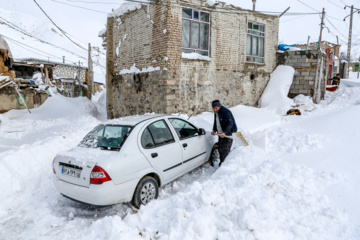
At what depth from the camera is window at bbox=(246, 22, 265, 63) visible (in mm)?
11662

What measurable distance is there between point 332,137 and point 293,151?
110cm

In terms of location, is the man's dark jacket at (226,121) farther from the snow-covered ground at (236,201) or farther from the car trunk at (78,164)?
the car trunk at (78,164)

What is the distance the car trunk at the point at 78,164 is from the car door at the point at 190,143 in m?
1.61

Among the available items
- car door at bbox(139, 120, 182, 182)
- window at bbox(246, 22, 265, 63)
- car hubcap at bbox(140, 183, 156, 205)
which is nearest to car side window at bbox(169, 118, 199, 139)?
car door at bbox(139, 120, 182, 182)

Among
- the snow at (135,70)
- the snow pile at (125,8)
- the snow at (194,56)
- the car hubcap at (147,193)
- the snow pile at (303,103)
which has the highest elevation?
the snow pile at (125,8)

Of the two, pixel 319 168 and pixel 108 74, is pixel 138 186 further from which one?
pixel 108 74

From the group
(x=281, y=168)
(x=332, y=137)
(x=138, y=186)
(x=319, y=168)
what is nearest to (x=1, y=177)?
(x=138, y=186)

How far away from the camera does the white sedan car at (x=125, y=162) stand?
3436 mm

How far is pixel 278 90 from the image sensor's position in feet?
38.9

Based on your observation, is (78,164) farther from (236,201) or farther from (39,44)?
(39,44)

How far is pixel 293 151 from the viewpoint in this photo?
5055mm

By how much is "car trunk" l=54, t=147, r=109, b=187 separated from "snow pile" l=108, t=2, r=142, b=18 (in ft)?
28.1

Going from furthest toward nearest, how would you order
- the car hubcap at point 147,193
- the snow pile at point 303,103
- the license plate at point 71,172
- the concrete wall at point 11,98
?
the concrete wall at point 11,98 → the snow pile at point 303,103 → the car hubcap at point 147,193 → the license plate at point 71,172

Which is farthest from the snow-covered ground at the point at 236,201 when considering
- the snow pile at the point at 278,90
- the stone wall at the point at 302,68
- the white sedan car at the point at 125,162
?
the stone wall at the point at 302,68
